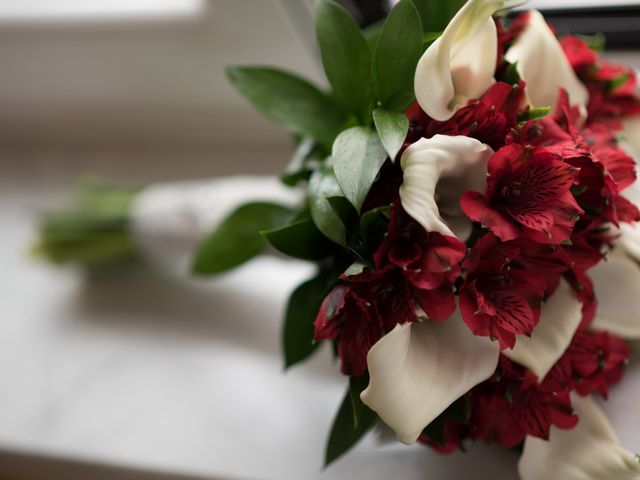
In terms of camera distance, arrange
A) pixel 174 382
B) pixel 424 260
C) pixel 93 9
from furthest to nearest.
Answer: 1. pixel 93 9
2. pixel 174 382
3. pixel 424 260

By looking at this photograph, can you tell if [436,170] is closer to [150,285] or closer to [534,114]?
[534,114]

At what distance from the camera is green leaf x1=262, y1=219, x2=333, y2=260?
0.43 metres

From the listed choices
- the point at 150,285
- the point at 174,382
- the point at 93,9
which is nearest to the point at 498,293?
the point at 174,382

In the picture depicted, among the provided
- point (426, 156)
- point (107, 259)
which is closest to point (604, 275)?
point (426, 156)

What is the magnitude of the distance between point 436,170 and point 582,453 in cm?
23

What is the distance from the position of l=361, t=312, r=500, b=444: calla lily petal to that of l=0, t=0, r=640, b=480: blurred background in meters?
0.16

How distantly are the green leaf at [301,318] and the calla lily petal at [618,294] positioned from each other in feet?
0.65

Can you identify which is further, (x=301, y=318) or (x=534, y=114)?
(x=301, y=318)

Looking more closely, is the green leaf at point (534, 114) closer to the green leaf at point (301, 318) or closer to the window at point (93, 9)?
the green leaf at point (301, 318)

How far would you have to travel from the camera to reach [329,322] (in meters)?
0.36

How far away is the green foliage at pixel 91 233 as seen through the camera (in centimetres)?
81

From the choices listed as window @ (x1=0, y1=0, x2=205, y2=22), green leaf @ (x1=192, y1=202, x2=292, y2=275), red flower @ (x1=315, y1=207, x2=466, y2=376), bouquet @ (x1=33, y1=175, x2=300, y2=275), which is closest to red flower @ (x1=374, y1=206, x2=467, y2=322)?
red flower @ (x1=315, y1=207, x2=466, y2=376)

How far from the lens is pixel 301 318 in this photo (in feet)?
1.63

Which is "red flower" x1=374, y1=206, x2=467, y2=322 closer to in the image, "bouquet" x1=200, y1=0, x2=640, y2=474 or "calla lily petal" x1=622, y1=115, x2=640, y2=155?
"bouquet" x1=200, y1=0, x2=640, y2=474
